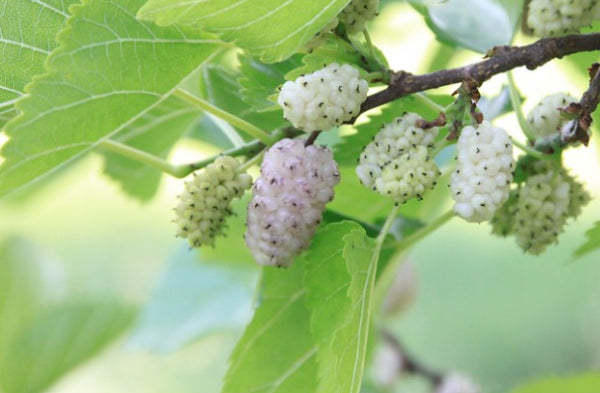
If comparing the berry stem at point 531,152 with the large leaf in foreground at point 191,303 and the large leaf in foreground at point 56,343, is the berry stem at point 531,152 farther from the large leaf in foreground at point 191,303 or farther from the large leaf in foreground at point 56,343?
the large leaf in foreground at point 56,343

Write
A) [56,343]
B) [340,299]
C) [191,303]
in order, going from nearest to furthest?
[340,299]
[56,343]
[191,303]

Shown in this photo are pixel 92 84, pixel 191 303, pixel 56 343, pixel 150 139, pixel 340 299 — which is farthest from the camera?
pixel 191 303

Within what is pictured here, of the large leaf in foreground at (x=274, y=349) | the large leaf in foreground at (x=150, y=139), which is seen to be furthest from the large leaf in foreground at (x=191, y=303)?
the large leaf in foreground at (x=274, y=349)

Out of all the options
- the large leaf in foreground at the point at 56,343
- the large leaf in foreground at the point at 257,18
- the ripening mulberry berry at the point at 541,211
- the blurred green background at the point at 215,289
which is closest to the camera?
the large leaf in foreground at the point at 257,18

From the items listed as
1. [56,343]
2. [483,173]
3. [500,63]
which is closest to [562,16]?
[500,63]

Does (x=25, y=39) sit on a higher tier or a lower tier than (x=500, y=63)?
lower

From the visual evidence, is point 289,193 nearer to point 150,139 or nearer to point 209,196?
point 209,196

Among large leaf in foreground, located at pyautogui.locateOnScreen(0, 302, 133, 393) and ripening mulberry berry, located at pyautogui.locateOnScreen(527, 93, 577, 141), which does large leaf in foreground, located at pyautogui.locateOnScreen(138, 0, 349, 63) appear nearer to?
ripening mulberry berry, located at pyautogui.locateOnScreen(527, 93, 577, 141)
